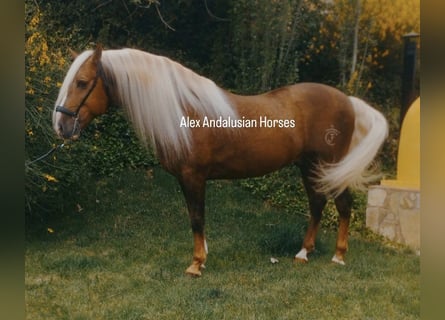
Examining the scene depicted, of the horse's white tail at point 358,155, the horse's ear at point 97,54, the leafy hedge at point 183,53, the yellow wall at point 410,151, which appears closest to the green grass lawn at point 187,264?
the leafy hedge at point 183,53

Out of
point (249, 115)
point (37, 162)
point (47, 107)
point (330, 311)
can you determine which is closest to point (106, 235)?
point (37, 162)

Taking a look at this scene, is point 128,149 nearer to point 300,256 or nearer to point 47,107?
point 47,107

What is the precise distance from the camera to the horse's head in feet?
10.5

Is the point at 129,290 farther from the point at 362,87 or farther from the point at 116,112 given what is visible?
the point at 362,87

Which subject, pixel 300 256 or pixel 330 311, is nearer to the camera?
pixel 330 311

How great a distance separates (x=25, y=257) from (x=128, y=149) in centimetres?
85

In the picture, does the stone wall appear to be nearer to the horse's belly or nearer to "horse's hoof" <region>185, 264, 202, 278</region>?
the horse's belly

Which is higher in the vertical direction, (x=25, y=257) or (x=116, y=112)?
(x=116, y=112)

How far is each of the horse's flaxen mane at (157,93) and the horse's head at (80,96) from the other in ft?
0.04

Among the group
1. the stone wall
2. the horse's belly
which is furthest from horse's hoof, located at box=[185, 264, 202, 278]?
the stone wall

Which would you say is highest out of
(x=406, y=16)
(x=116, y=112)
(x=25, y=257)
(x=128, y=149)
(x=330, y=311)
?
(x=406, y=16)

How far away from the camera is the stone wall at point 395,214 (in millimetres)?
3455

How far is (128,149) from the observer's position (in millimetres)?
3434

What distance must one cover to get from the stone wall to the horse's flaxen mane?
112 cm
